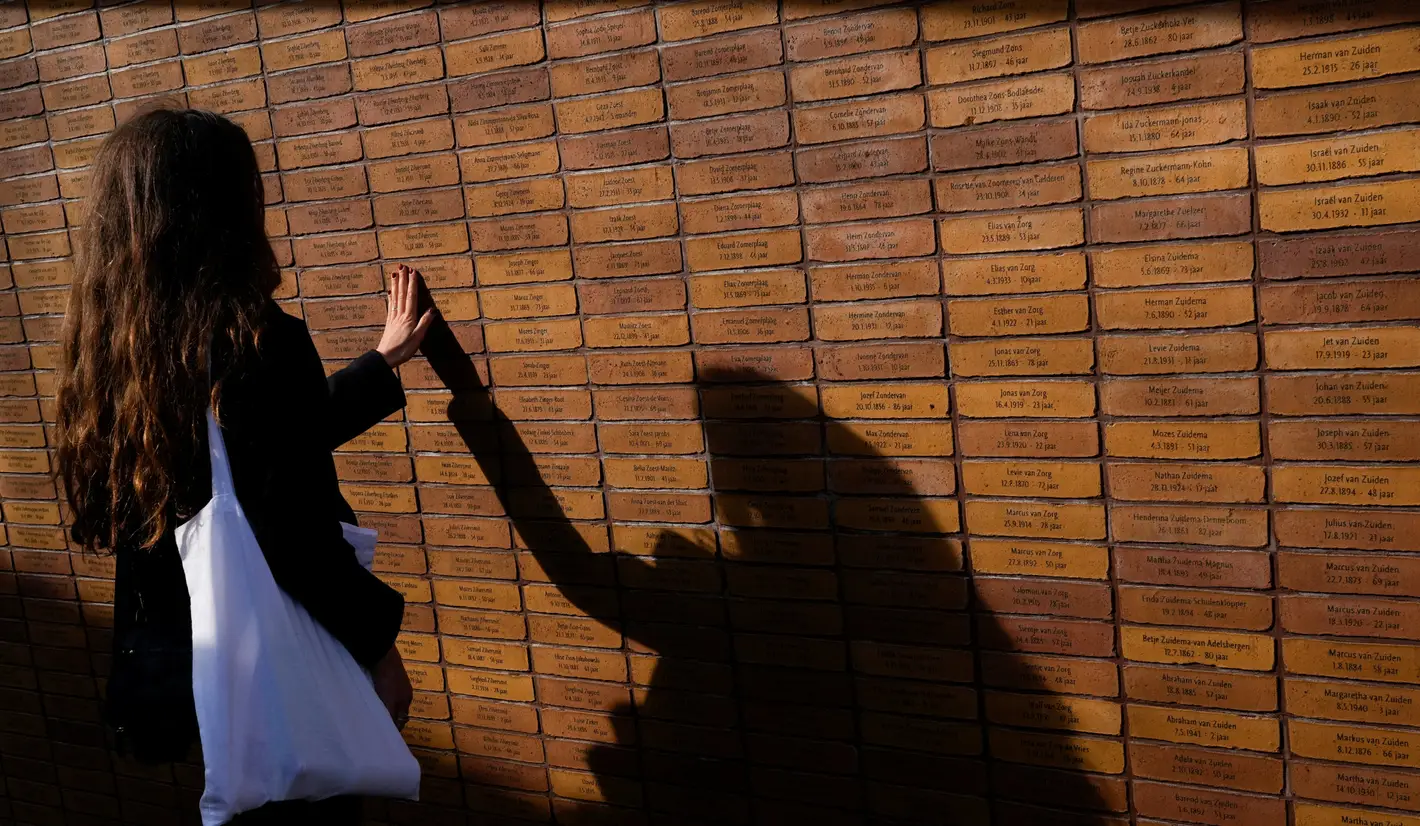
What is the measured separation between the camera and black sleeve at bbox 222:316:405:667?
2246 millimetres

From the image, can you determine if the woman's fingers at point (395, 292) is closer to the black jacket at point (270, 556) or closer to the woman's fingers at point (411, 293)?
the woman's fingers at point (411, 293)

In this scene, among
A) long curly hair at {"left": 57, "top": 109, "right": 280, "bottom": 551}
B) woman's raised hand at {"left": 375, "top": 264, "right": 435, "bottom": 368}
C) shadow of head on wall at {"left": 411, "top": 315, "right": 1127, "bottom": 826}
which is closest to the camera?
long curly hair at {"left": 57, "top": 109, "right": 280, "bottom": 551}

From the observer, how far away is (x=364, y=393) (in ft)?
9.02

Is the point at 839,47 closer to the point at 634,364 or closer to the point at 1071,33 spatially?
the point at 1071,33

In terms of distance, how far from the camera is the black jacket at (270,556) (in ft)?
7.40

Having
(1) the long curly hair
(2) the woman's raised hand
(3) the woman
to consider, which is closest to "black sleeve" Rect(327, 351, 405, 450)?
(2) the woman's raised hand

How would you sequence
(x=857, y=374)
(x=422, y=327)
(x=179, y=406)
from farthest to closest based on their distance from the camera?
(x=422, y=327) < (x=857, y=374) < (x=179, y=406)

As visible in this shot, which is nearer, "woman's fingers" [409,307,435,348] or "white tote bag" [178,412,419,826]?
"white tote bag" [178,412,419,826]

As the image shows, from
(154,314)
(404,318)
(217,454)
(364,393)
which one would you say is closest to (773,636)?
(364,393)

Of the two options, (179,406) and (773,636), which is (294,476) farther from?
(773,636)

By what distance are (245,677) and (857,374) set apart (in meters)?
1.43

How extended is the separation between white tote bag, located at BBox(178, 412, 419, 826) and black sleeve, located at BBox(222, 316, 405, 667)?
0.12ft

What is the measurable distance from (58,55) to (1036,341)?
2917 mm

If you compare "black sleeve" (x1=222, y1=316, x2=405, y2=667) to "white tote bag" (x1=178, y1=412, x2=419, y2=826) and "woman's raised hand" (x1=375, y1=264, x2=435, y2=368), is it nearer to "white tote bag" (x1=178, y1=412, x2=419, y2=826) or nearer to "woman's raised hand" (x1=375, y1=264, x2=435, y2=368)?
"white tote bag" (x1=178, y1=412, x2=419, y2=826)
